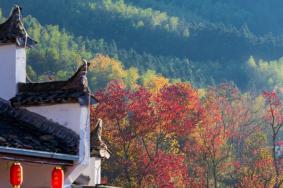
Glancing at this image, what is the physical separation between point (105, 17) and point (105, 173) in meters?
94.6

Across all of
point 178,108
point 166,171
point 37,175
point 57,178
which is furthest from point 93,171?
point 178,108

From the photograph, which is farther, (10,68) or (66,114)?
(10,68)

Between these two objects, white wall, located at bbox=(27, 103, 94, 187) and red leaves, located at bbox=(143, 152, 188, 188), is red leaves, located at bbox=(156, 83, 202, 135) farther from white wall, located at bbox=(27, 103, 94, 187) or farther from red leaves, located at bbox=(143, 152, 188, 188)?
white wall, located at bbox=(27, 103, 94, 187)

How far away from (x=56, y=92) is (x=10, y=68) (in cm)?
110

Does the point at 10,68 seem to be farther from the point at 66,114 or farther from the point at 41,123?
the point at 66,114

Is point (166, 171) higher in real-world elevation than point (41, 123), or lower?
higher

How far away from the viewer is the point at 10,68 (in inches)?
505

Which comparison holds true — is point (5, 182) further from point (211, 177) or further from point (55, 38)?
point (55, 38)

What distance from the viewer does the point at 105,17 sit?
5290 inches

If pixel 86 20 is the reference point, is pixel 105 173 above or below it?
below

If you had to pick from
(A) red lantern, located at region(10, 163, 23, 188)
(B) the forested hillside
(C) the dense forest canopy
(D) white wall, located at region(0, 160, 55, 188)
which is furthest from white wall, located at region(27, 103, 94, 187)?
(B) the forested hillside

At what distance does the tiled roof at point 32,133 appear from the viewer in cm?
1104

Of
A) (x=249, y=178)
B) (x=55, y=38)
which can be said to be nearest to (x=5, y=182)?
(x=249, y=178)

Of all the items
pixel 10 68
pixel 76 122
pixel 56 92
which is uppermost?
pixel 10 68
